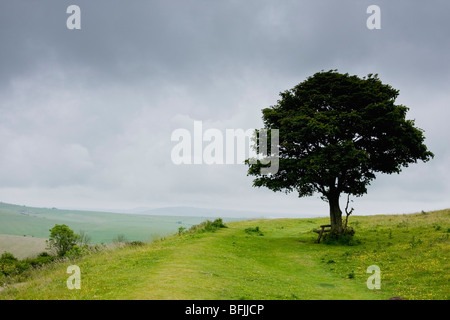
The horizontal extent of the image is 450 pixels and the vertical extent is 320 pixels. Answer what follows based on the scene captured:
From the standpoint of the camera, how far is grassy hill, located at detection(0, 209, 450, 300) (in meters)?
14.1

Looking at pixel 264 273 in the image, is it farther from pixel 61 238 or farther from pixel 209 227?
pixel 61 238

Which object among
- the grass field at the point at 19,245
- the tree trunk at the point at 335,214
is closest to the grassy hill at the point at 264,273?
the tree trunk at the point at 335,214

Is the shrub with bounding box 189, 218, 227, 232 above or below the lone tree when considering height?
below

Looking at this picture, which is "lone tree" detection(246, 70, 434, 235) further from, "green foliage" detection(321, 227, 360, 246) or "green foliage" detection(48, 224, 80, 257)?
"green foliage" detection(48, 224, 80, 257)

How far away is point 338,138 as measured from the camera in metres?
32.4

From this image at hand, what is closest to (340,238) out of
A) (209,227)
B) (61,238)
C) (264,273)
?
(264,273)

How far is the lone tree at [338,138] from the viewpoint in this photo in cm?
2966

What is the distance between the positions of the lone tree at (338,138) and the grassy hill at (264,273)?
6.58 metres

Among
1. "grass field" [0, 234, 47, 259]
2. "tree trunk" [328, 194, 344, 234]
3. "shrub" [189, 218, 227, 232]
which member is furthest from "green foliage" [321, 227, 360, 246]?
"grass field" [0, 234, 47, 259]

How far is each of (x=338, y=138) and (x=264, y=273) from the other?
61.3 feet

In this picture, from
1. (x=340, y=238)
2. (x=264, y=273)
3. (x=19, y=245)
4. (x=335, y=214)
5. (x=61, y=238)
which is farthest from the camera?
(x=19, y=245)

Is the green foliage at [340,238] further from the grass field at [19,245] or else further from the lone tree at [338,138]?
the grass field at [19,245]

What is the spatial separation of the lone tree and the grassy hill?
6.58 meters
